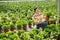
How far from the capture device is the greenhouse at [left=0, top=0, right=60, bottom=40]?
2.19m

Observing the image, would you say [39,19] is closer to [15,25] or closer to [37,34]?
[37,34]

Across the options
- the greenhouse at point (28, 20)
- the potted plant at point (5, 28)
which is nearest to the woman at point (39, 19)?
the greenhouse at point (28, 20)

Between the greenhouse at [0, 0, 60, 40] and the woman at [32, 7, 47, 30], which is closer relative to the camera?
the greenhouse at [0, 0, 60, 40]

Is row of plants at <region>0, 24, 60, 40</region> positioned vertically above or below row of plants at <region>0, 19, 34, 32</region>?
below

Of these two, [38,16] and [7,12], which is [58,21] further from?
[7,12]

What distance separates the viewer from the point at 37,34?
2309 mm

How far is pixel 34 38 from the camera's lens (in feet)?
7.38

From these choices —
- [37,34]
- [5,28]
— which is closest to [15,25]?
[5,28]

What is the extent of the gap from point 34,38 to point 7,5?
1.88 ft

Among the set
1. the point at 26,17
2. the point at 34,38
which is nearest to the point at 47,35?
the point at 34,38

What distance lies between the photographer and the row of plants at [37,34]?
6.95 ft

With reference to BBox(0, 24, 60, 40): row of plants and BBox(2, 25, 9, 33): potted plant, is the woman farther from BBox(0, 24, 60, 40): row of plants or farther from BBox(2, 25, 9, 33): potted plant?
BBox(2, 25, 9, 33): potted plant

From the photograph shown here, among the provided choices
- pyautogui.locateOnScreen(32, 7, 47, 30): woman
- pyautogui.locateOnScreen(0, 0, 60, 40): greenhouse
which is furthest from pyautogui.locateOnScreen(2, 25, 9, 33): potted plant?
pyautogui.locateOnScreen(32, 7, 47, 30): woman

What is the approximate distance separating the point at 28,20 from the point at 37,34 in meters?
0.24
